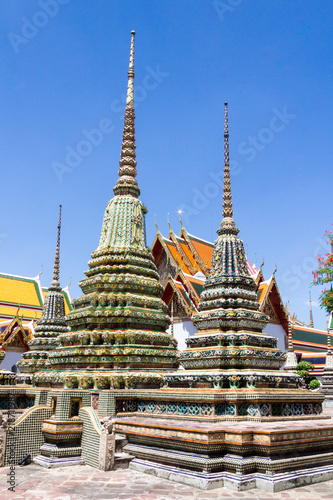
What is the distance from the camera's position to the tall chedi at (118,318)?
34.9ft

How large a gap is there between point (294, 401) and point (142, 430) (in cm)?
263

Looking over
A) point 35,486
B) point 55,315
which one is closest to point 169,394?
point 35,486

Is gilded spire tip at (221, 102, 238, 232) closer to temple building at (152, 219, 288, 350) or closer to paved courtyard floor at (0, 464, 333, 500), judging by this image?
paved courtyard floor at (0, 464, 333, 500)

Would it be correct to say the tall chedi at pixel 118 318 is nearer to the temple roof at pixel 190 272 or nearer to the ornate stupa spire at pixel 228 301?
the ornate stupa spire at pixel 228 301

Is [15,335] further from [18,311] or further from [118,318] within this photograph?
[118,318]

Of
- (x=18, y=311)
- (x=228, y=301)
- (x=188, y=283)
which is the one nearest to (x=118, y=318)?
(x=228, y=301)

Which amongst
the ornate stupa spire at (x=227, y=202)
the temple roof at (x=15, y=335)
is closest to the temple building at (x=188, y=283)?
the temple roof at (x=15, y=335)

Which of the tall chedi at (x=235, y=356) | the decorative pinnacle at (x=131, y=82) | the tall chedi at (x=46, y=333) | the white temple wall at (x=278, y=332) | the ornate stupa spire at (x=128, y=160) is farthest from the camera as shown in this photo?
the white temple wall at (x=278, y=332)

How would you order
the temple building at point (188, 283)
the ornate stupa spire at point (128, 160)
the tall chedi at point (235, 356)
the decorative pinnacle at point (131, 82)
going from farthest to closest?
1. the temple building at point (188, 283)
2. the decorative pinnacle at point (131, 82)
3. the ornate stupa spire at point (128, 160)
4. the tall chedi at point (235, 356)

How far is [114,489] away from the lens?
6148mm

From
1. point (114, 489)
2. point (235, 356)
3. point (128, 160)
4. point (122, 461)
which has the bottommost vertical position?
point (114, 489)

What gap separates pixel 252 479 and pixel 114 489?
1.78m

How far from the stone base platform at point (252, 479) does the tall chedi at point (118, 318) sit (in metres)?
3.91

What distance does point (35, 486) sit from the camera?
251 inches
